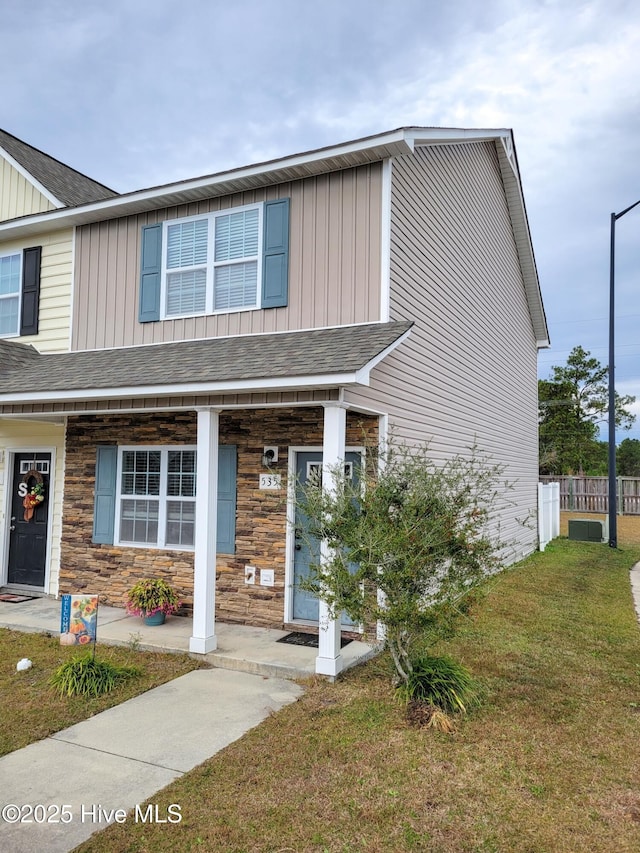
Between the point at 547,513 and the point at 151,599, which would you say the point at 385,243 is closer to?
the point at 151,599

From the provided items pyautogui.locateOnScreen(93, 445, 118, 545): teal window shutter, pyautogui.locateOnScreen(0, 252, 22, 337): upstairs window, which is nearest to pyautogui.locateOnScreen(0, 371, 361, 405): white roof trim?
pyautogui.locateOnScreen(93, 445, 118, 545): teal window shutter

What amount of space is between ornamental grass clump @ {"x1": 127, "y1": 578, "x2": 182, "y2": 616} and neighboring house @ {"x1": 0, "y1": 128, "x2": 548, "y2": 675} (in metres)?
0.32

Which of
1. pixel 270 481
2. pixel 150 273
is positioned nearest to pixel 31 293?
pixel 150 273

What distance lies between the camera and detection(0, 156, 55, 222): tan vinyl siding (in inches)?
406

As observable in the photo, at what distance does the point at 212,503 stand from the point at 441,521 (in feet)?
8.81

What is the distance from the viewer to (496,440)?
1273 cm

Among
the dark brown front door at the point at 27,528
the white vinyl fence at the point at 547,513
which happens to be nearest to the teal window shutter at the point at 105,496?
the dark brown front door at the point at 27,528

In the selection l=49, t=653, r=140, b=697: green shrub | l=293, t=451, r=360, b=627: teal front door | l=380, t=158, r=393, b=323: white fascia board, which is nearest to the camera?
l=49, t=653, r=140, b=697: green shrub

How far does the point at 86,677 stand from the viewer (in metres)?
5.49

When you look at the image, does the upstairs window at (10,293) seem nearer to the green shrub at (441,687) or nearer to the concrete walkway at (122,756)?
the concrete walkway at (122,756)

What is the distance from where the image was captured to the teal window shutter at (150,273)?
8508mm

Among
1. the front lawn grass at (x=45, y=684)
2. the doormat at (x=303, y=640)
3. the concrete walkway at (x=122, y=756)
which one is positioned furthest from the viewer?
the doormat at (x=303, y=640)

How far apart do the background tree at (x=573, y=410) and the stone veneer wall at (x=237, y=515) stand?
2678cm

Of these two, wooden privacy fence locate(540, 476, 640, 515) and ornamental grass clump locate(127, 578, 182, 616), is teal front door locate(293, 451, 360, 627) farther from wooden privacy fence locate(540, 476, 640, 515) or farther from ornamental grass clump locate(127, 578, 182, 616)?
wooden privacy fence locate(540, 476, 640, 515)
